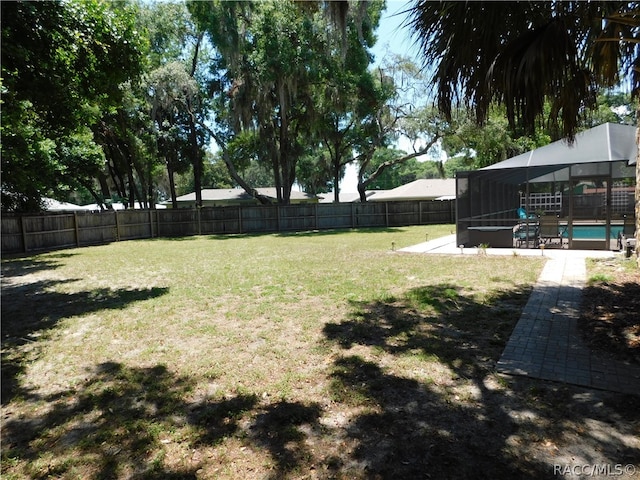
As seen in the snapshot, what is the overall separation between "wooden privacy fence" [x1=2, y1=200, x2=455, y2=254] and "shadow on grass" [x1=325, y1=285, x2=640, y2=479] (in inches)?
695

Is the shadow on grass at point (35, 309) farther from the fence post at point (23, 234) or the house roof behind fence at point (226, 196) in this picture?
the house roof behind fence at point (226, 196)

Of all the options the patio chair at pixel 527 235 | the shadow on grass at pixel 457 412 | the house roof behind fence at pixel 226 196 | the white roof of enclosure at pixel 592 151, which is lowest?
the shadow on grass at pixel 457 412

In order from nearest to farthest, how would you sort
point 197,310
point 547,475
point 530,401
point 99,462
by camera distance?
point 547,475 < point 99,462 < point 530,401 < point 197,310

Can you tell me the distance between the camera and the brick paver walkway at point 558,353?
3.40 m

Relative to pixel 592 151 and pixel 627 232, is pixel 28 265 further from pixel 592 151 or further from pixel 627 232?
pixel 627 232

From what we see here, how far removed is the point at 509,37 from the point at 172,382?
4.35m

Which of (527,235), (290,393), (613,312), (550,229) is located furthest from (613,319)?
(550,229)

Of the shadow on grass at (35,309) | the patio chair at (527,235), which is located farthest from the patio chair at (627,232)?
the shadow on grass at (35,309)

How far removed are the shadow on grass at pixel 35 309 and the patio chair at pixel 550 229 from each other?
422 inches

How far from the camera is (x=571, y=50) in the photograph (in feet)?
10.4

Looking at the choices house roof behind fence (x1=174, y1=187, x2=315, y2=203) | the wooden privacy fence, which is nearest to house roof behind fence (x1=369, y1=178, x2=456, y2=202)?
the wooden privacy fence

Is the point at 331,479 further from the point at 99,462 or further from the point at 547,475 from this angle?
the point at 99,462

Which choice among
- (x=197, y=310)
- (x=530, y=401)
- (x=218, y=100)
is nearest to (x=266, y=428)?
(x=530, y=401)

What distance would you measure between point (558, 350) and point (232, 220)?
22307mm
